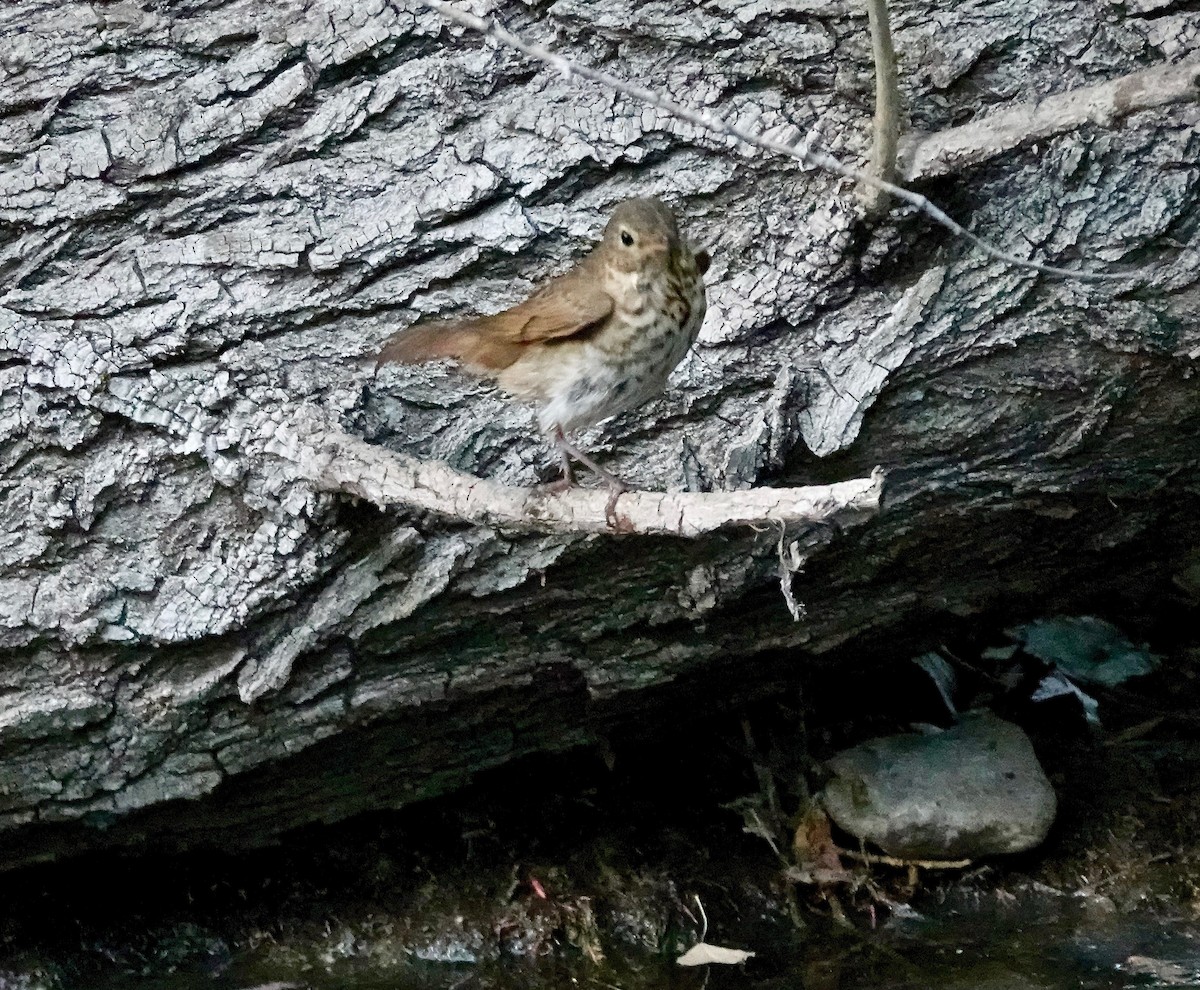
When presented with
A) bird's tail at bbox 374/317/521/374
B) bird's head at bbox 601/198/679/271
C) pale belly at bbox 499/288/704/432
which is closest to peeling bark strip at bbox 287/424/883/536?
bird's tail at bbox 374/317/521/374

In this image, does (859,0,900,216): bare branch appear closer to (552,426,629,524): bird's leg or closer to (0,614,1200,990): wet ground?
(552,426,629,524): bird's leg

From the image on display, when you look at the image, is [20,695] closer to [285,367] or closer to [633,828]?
[285,367]

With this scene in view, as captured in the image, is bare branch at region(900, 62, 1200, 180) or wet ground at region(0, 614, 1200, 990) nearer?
bare branch at region(900, 62, 1200, 180)

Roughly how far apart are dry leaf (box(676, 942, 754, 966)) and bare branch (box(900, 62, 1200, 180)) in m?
2.17

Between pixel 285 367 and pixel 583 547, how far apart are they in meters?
0.82

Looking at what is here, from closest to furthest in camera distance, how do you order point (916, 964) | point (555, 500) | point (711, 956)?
point (555, 500) < point (916, 964) < point (711, 956)

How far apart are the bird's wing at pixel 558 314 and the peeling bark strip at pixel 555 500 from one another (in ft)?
1.33

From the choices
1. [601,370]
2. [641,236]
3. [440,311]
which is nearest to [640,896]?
[601,370]

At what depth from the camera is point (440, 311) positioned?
10.8ft

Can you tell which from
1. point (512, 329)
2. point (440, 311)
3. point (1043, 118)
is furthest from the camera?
point (440, 311)

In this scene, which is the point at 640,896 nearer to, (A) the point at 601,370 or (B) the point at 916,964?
(B) the point at 916,964

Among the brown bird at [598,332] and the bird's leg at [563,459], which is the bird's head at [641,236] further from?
the bird's leg at [563,459]

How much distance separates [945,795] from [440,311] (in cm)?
214

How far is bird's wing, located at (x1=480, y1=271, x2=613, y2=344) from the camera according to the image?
10.2 feet
